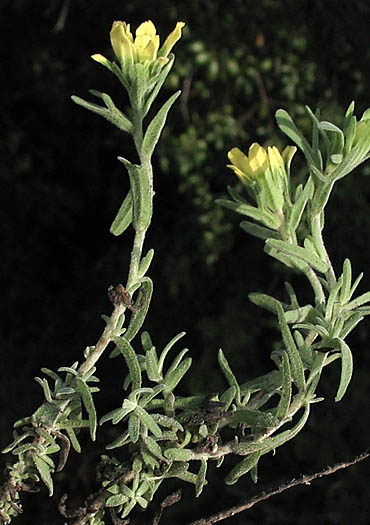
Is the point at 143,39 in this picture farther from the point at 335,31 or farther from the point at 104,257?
the point at 104,257

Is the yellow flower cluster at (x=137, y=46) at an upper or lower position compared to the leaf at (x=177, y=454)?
upper

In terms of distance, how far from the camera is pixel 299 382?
58cm

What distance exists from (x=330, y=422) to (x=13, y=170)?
96cm

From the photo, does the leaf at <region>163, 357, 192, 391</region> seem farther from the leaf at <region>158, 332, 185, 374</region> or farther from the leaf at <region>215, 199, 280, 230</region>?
the leaf at <region>215, 199, 280, 230</region>

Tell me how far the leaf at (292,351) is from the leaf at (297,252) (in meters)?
0.04

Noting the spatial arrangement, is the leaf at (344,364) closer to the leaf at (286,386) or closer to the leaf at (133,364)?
the leaf at (286,386)

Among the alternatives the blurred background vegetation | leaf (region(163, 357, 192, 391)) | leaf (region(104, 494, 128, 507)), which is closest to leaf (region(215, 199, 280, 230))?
leaf (region(163, 357, 192, 391))

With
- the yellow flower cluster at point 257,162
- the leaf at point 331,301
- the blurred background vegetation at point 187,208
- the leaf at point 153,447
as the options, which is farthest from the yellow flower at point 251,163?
the blurred background vegetation at point 187,208

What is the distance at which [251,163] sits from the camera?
0.61 m

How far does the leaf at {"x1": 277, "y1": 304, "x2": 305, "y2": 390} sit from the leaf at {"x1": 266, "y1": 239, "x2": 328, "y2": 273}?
4 cm

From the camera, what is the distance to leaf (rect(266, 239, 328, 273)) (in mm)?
586

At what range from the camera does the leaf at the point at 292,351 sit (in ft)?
1.87

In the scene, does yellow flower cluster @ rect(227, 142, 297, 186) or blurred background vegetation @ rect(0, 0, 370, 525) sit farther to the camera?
blurred background vegetation @ rect(0, 0, 370, 525)

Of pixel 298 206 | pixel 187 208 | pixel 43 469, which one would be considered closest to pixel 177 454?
pixel 43 469
